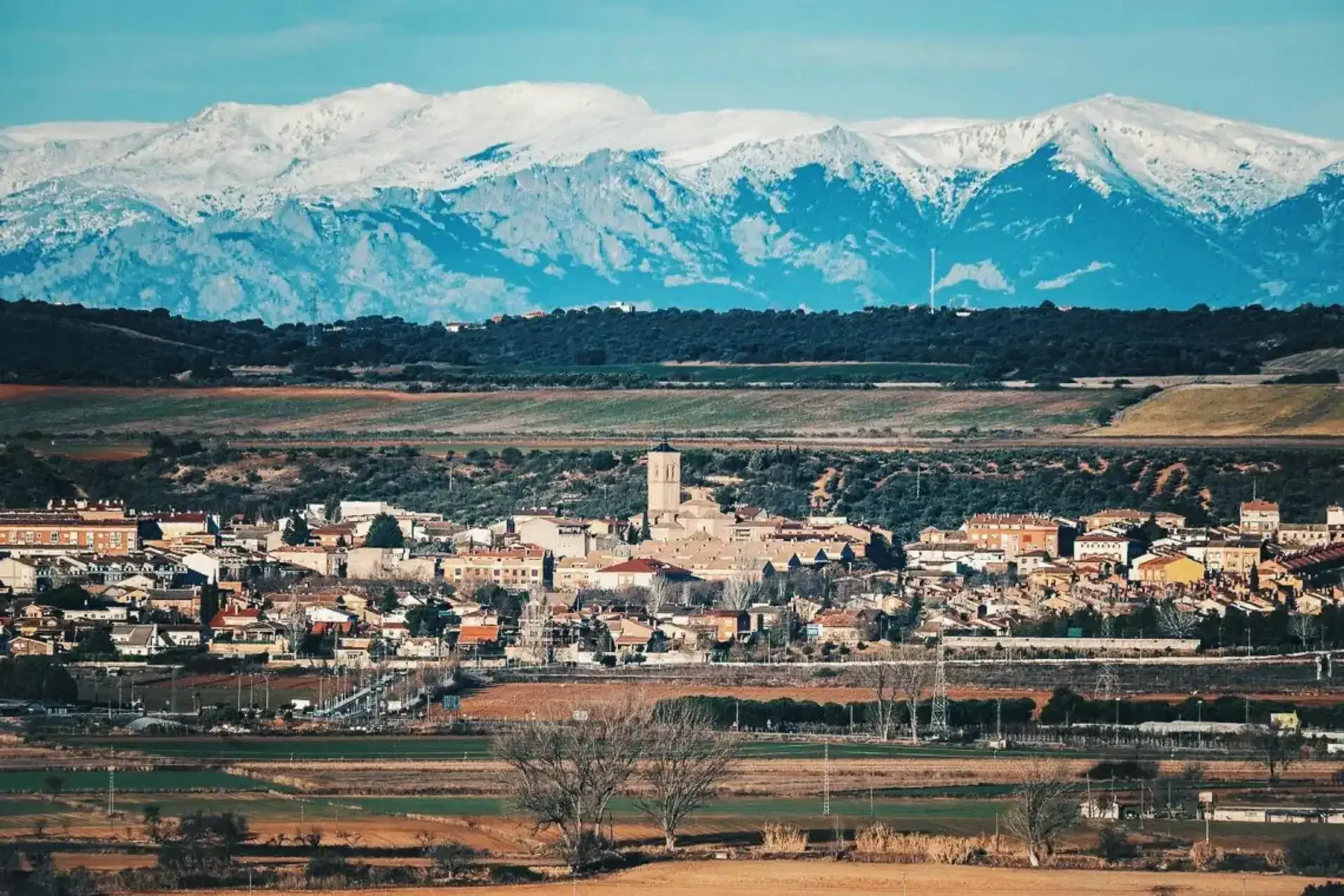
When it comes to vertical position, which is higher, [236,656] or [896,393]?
[896,393]

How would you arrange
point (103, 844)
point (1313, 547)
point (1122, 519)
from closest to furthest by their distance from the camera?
1. point (103, 844)
2. point (1313, 547)
3. point (1122, 519)

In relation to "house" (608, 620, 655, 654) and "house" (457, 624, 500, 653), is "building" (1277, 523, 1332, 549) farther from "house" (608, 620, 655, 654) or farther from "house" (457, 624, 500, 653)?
"house" (457, 624, 500, 653)

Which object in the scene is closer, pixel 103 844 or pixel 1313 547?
pixel 103 844

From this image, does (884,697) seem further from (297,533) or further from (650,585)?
(297,533)

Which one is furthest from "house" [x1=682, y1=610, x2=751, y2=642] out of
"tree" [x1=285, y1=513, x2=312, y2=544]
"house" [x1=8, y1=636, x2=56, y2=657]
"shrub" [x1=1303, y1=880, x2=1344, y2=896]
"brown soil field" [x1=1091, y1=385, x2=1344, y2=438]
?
"brown soil field" [x1=1091, y1=385, x2=1344, y2=438]

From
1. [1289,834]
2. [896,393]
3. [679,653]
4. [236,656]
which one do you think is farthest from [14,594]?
[896,393]

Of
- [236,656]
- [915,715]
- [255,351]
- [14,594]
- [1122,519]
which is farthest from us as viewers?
[255,351]

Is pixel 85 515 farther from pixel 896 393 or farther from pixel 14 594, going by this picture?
pixel 896 393

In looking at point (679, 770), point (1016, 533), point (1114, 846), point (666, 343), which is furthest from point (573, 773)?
point (666, 343)
